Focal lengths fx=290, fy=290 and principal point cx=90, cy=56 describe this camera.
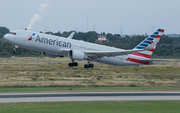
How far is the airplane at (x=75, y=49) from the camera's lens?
40688mm

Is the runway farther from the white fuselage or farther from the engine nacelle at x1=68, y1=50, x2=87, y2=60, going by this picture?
the engine nacelle at x1=68, y1=50, x2=87, y2=60

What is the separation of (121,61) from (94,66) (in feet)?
15.3

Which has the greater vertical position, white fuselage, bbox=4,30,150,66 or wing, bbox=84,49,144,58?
white fuselage, bbox=4,30,150,66

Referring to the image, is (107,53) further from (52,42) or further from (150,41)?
(52,42)
